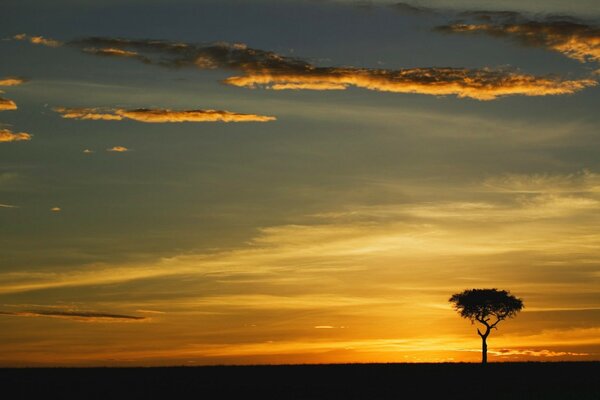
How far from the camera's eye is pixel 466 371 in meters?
93.7

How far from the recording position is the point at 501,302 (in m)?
119

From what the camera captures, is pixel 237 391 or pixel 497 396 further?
pixel 237 391

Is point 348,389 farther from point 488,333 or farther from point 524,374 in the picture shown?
point 488,333

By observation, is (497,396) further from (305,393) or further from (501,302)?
(501,302)

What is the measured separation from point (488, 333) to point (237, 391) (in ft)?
195

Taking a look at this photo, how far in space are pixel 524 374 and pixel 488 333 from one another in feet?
103

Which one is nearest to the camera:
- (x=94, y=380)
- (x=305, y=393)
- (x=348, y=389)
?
(x=305, y=393)

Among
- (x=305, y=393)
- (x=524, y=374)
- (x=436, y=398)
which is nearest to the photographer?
(x=436, y=398)

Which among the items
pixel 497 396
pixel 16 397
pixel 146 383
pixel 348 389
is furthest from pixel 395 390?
pixel 16 397

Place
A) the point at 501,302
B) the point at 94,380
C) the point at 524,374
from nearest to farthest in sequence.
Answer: the point at 94,380 → the point at 524,374 → the point at 501,302

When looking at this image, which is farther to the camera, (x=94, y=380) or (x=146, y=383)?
(x=94, y=380)

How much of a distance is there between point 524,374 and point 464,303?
31966mm

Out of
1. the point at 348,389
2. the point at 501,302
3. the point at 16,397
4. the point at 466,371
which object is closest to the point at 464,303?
the point at 501,302

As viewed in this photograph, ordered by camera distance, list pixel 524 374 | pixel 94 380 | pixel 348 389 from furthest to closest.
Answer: pixel 524 374, pixel 94 380, pixel 348 389
